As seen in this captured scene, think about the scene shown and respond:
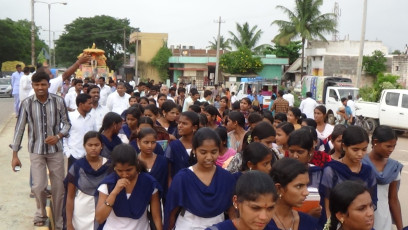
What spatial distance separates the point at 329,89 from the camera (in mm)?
21969

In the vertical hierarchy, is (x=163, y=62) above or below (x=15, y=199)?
above

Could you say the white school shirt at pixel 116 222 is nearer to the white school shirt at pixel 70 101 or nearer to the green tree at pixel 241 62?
the white school shirt at pixel 70 101

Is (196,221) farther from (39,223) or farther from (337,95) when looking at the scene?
(337,95)

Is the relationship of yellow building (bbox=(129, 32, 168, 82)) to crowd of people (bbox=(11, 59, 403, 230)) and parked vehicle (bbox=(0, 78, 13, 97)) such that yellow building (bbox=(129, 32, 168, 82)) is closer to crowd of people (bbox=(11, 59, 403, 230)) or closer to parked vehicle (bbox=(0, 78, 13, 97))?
parked vehicle (bbox=(0, 78, 13, 97))

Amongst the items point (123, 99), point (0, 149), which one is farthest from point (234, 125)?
point (0, 149)

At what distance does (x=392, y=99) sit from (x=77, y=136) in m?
13.8

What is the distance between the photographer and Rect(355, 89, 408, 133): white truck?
54.7 ft

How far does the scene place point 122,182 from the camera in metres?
3.63

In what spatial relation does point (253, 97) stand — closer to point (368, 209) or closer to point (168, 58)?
point (368, 209)

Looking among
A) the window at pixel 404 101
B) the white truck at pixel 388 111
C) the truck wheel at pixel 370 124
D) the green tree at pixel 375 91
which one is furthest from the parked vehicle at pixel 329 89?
the window at pixel 404 101

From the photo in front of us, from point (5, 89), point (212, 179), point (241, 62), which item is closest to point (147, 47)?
point (241, 62)

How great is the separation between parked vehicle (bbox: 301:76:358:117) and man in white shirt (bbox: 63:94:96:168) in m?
15.5

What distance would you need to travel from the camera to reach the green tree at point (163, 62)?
48.4 meters

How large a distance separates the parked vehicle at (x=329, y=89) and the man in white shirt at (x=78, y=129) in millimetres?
15519
